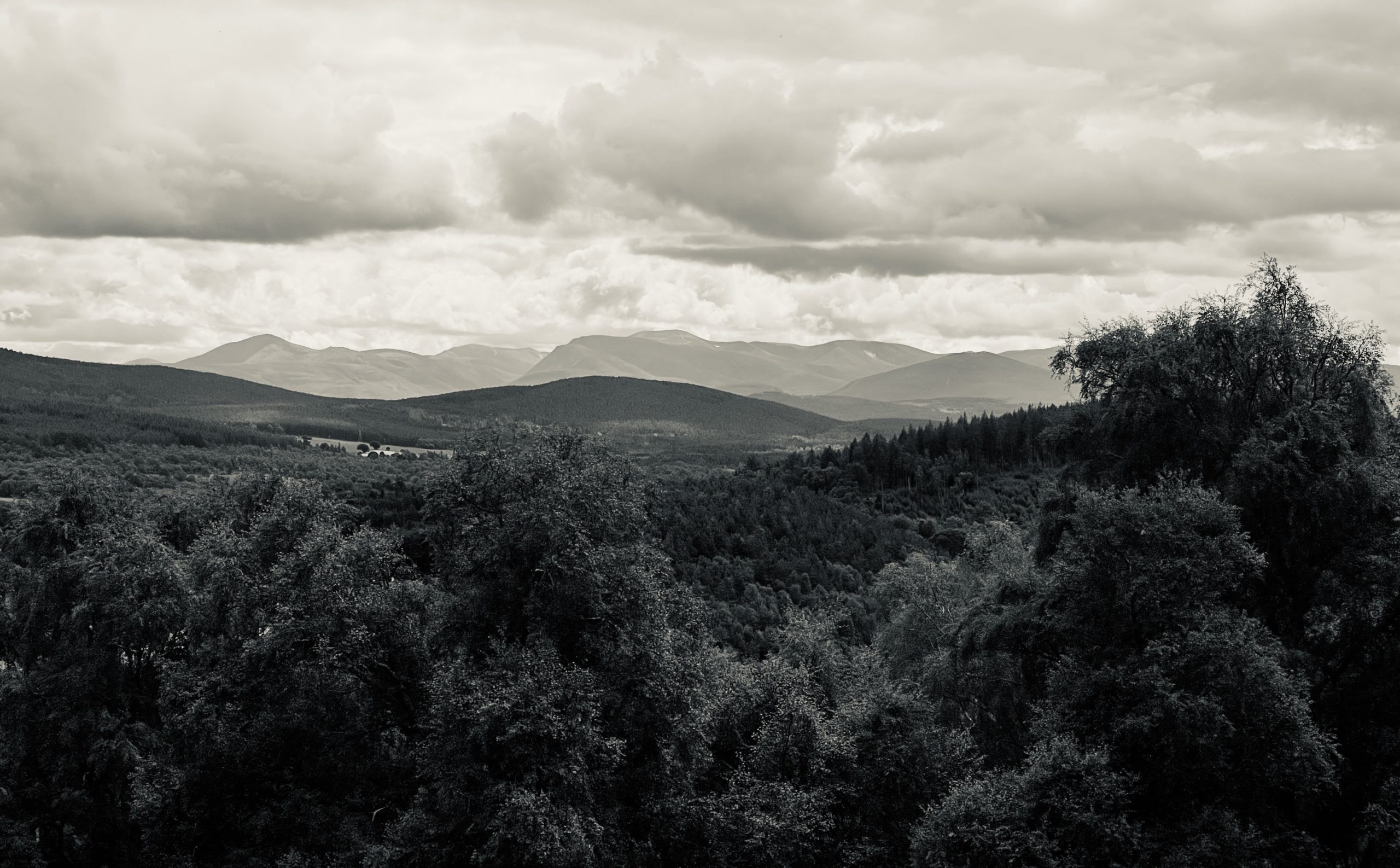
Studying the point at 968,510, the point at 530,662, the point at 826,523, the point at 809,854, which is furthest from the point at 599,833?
the point at 968,510

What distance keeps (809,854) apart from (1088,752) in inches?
313

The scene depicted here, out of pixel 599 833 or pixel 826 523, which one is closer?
pixel 599 833

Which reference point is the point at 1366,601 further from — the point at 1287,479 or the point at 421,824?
the point at 421,824

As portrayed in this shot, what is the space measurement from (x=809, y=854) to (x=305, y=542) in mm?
15444

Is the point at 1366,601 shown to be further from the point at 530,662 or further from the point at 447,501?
the point at 447,501

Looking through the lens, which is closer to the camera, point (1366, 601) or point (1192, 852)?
point (1192, 852)

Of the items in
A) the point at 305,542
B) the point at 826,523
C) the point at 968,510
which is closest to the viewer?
the point at 305,542

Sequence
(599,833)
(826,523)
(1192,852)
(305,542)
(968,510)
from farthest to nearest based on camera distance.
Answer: (968,510) < (826,523) < (305,542) < (599,833) < (1192,852)

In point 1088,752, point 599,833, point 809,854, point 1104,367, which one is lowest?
point 809,854

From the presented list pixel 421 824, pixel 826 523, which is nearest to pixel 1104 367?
pixel 421 824

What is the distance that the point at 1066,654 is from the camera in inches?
963

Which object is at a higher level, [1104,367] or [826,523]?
[1104,367]

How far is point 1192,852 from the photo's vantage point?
20.3 m

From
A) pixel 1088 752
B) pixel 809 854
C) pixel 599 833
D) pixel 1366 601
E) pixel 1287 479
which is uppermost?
pixel 1287 479
